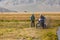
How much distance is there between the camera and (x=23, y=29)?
467 centimetres

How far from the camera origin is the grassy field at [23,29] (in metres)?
4.05

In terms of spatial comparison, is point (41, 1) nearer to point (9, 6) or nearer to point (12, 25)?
point (9, 6)

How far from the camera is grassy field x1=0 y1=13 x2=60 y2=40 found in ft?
13.3

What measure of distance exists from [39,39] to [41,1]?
2.15 meters

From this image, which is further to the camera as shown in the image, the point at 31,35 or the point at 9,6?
the point at 9,6

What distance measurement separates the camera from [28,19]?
544cm

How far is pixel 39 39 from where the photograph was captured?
3906mm

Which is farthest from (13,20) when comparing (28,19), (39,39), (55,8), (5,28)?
(39,39)

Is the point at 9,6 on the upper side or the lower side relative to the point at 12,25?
upper

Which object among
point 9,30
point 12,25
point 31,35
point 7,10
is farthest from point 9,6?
point 31,35

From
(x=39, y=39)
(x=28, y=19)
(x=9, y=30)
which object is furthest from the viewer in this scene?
(x=28, y=19)

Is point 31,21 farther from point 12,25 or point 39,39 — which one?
point 39,39

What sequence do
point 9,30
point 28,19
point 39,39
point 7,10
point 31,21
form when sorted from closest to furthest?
point 39,39
point 9,30
point 31,21
point 28,19
point 7,10

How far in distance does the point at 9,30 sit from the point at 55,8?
180 centimetres
